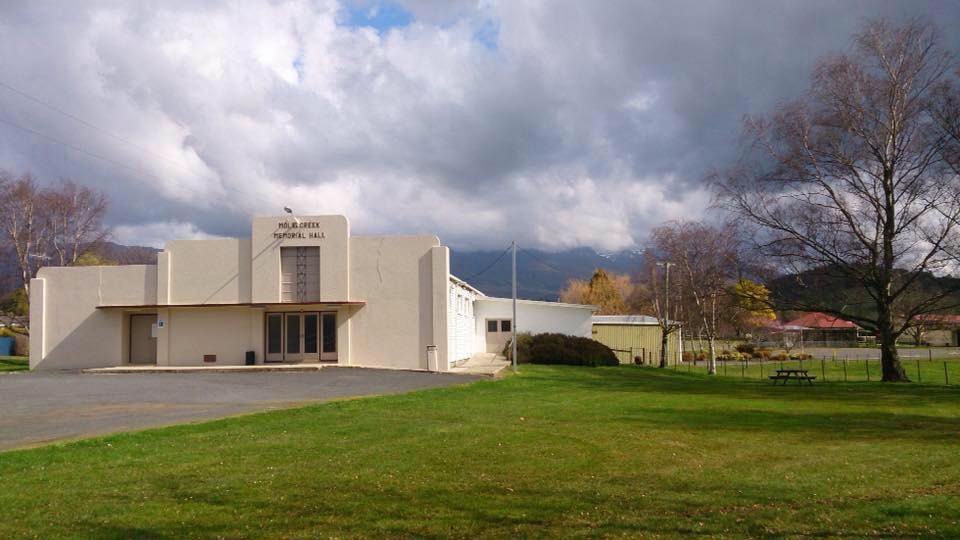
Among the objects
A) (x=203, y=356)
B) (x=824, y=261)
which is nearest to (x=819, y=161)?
(x=824, y=261)

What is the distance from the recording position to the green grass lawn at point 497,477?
20.9 ft

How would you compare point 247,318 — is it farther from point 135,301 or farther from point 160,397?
point 160,397

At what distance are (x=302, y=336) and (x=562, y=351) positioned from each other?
548 inches

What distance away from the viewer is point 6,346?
4734cm

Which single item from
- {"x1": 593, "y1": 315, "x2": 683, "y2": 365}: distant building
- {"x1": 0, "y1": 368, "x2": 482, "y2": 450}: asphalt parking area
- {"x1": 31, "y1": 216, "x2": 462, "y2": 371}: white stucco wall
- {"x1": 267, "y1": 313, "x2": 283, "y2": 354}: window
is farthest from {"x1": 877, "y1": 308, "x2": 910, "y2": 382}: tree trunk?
{"x1": 267, "y1": 313, "x2": 283, "y2": 354}: window

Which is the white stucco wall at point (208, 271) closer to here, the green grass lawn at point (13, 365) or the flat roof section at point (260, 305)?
the flat roof section at point (260, 305)

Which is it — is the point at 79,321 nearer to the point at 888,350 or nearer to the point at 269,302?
the point at 269,302

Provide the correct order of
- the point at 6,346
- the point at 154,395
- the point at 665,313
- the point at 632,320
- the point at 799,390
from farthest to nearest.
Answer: the point at 632,320 < the point at 6,346 < the point at 665,313 < the point at 799,390 < the point at 154,395

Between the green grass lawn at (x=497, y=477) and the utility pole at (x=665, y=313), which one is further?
the utility pole at (x=665, y=313)

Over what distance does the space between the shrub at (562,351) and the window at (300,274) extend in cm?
1292

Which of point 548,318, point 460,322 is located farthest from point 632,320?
point 460,322

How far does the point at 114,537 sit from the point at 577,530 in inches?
147

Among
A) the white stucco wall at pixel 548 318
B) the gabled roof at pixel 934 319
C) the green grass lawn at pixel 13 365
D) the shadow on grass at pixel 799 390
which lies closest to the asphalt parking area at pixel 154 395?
the shadow on grass at pixel 799 390

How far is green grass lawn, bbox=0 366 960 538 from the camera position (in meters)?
6.36
